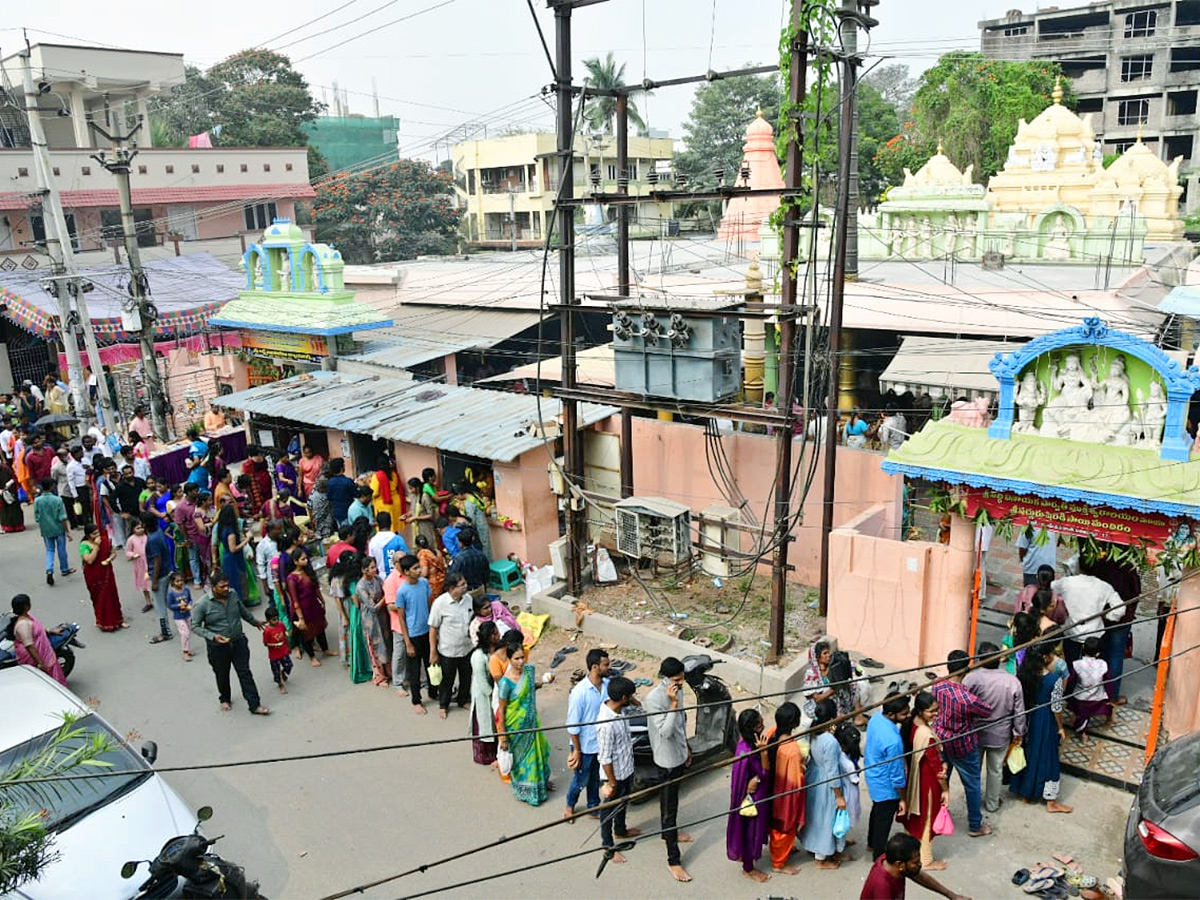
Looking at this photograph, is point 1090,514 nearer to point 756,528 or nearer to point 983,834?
point 983,834

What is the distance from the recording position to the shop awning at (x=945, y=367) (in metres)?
15.0

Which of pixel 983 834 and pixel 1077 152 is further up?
pixel 1077 152

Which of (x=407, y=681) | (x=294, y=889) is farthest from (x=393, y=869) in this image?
(x=407, y=681)

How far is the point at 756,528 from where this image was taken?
11.6 meters

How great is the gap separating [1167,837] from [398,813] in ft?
19.0

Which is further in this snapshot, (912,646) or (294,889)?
(912,646)

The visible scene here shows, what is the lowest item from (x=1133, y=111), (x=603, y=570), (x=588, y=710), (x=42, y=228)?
(x=603, y=570)

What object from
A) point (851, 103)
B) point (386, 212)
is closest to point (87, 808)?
point (851, 103)

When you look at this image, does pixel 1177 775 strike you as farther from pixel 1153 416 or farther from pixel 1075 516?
pixel 1153 416

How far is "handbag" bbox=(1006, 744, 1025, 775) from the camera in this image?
7496 mm

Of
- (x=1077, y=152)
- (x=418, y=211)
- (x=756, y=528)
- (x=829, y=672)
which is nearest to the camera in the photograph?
(x=829, y=672)

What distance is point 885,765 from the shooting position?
21.7 ft

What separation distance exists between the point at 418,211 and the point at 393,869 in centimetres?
3963

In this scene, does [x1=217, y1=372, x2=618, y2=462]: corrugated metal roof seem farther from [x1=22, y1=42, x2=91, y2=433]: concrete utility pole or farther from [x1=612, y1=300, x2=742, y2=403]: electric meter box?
[x1=22, y1=42, x2=91, y2=433]: concrete utility pole
